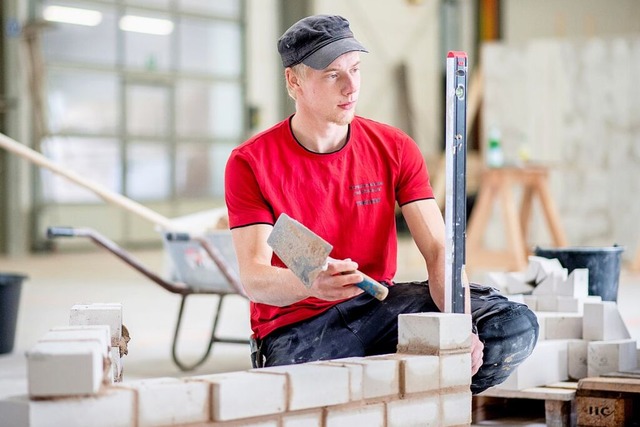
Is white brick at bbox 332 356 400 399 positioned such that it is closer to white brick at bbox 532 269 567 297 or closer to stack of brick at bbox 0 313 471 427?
stack of brick at bbox 0 313 471 427

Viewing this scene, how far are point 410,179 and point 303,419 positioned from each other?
851 millimetres

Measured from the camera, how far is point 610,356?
3.15m

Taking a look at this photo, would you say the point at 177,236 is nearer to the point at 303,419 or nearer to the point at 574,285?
the point at 574,285

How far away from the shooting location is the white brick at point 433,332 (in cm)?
223

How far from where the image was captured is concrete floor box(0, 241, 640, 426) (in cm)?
462

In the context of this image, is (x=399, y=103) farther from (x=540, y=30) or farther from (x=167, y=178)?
(x=167, y=178)

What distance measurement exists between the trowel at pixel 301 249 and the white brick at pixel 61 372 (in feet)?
1.50

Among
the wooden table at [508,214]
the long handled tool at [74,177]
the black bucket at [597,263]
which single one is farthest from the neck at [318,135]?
the wooden table at [508,214]

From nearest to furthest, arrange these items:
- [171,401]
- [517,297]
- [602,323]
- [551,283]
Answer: [171,401] < [602,323] < [517,297] < [551,283]

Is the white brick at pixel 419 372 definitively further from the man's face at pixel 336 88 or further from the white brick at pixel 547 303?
the white brick at pixel 547 303

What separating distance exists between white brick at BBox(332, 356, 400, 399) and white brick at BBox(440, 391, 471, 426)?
0.51 feet

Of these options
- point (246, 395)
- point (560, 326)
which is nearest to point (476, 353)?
point (246, 395)

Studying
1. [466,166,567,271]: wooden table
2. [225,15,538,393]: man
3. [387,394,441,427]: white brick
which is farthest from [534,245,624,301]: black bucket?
[466,166,567,271]: wooden table

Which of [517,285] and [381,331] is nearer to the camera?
[381,331]
